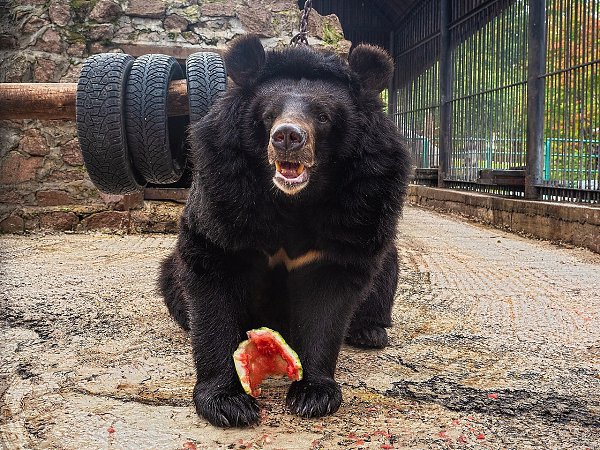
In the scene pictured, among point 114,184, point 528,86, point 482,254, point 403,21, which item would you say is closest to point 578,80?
point 528,86

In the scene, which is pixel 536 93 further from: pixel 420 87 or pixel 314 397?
pixel 314 397

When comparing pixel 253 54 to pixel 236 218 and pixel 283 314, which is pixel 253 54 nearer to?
pixel 236 218

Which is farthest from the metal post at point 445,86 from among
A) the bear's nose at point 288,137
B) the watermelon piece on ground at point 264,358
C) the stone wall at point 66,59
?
the bear's nose at point 288,137

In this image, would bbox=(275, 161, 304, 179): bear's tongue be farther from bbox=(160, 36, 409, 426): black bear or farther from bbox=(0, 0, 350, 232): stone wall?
bbox=(0, 0, 350, 232): stone wall

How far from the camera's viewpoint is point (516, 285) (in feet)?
13.8

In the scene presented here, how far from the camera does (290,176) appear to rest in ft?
6.51

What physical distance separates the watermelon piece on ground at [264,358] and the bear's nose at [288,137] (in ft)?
1.94

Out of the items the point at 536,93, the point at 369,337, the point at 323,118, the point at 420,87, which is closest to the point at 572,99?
the point at 536,93

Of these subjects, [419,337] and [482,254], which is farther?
[482,254]

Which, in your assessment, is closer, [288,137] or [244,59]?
[288,137]

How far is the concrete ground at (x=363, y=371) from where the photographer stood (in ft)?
6.02

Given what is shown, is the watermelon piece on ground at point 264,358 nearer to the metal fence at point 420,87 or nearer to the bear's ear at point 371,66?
the bear's ear at point 371,66

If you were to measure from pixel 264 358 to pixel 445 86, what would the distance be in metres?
8.70

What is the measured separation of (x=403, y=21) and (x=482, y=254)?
8.08m
